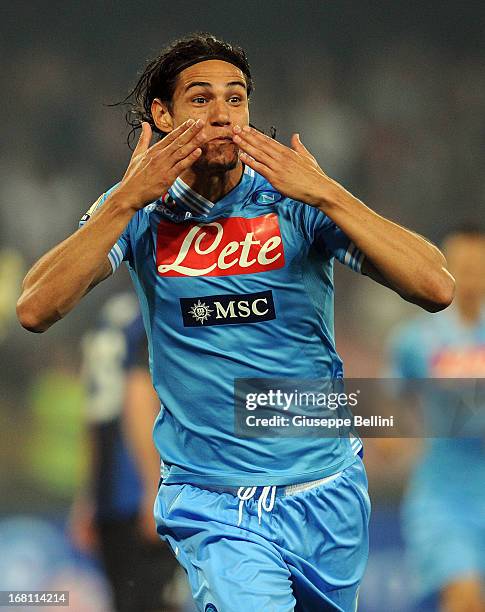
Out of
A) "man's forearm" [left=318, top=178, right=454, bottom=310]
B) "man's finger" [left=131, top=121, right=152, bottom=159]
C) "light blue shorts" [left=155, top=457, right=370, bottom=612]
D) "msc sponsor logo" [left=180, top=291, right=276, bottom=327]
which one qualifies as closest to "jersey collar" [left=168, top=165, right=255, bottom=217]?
"man's finger" [left=131, top=121, right=152, bottom=159]

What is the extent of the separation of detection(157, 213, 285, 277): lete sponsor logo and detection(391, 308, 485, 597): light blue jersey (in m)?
2.19

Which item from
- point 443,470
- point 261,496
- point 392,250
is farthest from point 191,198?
point 443,470

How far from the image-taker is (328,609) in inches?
110

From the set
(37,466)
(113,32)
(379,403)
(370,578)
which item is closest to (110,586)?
(37,466)

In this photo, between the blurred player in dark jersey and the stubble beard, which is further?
the blurred player in dark jersey

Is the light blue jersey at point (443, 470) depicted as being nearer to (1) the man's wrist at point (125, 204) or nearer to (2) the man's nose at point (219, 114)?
(2) the man's nose at point (219, 114)

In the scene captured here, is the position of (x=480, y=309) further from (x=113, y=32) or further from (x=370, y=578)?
(x=113, y=32)

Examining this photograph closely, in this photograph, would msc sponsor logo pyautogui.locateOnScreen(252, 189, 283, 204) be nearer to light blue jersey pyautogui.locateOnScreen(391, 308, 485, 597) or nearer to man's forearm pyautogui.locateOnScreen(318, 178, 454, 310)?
man's forearm pyautogui.locateOnScreen(318, 178, 454, 310)

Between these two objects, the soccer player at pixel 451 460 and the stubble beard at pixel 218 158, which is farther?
the soccer player at pixel 451 460

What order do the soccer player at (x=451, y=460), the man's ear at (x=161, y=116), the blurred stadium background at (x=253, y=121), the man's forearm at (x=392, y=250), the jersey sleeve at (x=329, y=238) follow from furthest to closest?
the blurred stadium background at (x=253, y=121), the soccer player at (x=451, y=460), the man's ear at (x=161, y=116), the jersey sleeve at (x=329, y=238), the man's forearm at (x=392, y=250)

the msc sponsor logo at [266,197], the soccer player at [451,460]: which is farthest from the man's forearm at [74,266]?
the soccer player at [451,460]

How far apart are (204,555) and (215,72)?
53.0 inches

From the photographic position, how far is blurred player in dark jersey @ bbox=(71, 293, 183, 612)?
4.78 m

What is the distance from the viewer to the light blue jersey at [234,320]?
9.12ft
